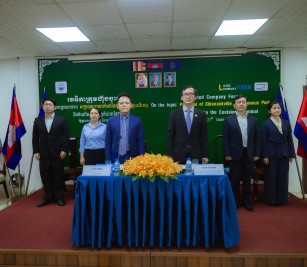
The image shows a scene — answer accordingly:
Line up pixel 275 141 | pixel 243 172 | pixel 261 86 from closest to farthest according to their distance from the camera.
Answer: pixel 243 172, pixel 275 141, pixel 261 86

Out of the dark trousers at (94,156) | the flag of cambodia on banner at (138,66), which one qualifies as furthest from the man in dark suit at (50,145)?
the flag of cambodia on banner at (138,66)

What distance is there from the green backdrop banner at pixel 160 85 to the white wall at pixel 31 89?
0.17m

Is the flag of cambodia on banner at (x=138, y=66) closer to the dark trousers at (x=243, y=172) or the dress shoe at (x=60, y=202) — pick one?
the dark trousers at (x=243, y=172)

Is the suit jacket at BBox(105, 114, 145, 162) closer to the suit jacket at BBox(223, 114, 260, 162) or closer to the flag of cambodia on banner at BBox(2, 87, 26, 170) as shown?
the suit jacket at BBox(223, 114, 260, 162)

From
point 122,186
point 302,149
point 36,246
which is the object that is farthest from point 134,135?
point 302,149

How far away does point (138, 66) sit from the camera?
5.00 metres

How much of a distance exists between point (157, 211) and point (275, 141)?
2247mm

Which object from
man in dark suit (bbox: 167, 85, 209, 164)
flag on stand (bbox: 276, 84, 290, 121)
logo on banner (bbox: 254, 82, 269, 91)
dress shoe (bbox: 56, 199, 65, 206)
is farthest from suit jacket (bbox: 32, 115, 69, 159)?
flag on stand (bbox: 276, 84, 290, 121)

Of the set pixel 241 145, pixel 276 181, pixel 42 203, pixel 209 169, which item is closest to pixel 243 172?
pixel 241 145

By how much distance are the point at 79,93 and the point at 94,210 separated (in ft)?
10.5

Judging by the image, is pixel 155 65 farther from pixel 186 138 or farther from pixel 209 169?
pixel 209 169

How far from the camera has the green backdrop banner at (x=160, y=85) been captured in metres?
4.91

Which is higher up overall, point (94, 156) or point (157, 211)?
point (94, 156)

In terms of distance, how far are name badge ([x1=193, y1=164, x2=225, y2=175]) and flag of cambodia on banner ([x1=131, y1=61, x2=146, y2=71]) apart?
9.98ft
